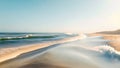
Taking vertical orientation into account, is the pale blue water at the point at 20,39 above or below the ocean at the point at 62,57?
below

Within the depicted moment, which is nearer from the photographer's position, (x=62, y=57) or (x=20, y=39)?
(x=62, y=57)

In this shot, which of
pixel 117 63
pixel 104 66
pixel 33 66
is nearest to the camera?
pixel 33 66

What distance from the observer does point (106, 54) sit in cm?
1519

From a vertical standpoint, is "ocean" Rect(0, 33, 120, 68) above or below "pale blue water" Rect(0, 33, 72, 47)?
above

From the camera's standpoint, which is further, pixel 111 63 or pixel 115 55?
pixel 115 55

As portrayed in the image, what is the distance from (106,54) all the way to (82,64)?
4450 millimetres

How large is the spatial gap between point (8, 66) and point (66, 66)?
10.9 feet

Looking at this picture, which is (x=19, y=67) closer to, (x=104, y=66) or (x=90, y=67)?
(x=90, y=67)

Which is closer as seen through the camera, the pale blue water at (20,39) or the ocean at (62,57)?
the ocean at (62,57)

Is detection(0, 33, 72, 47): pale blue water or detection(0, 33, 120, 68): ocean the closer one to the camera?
detection(0, 33, 120, 68): ocean

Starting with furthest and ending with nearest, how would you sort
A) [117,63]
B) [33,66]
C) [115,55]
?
[115,55]
[117,63]
[33,66]

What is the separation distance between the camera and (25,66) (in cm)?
1068

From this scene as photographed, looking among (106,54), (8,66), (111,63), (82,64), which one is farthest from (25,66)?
(106,54)

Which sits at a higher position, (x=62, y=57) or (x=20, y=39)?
(x=62, y=57)
